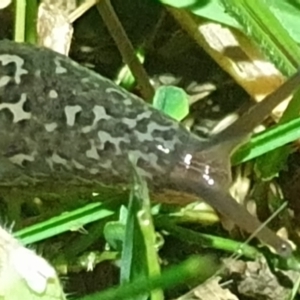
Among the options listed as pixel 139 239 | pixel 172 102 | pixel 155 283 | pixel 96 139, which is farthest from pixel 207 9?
pixel 155 283

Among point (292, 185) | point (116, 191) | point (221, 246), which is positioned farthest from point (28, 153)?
point (292, 185)

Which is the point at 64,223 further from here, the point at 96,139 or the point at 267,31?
the point at 267,31

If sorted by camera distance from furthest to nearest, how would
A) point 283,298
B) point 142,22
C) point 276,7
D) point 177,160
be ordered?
point 142,22 < point 283,298 < point 276,7 < point 177,160

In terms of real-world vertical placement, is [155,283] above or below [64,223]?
above

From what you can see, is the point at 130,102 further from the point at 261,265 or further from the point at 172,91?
the point at 261,265

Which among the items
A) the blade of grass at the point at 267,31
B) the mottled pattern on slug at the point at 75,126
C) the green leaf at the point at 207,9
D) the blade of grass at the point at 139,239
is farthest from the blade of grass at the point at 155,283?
the green leaf at the point at 207,9

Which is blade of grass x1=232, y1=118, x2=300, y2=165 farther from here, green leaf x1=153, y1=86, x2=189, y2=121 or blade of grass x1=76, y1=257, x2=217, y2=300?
blade of grass x1=76, y1=257, x2=217, y2=300

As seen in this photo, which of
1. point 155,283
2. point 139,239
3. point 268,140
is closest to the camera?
point 155,283
